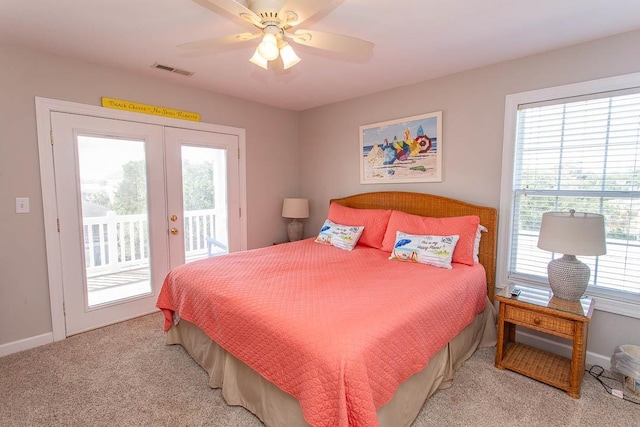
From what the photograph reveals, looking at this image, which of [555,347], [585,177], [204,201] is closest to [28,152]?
[204,201]

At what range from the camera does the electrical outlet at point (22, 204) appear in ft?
7.78

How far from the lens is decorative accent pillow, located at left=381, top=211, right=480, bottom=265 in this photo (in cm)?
248

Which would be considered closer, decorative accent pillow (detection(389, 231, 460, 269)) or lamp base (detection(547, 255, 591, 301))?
lamp base (detection(547, 255, 591, 301))

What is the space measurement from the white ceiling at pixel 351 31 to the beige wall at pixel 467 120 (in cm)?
13

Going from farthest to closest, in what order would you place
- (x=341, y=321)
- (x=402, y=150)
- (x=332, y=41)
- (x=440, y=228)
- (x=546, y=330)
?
1. (x=402, y=150)
2. (x=440, y=228)
3. (x=546, y=330)
4. (x=332, y=41)
5. (x=341, y=321)

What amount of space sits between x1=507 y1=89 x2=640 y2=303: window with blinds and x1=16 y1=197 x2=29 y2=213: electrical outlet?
4.00m

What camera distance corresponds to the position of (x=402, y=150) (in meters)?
3.25

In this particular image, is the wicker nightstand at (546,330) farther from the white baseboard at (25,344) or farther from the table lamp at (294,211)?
the white baseboard at (25,344)

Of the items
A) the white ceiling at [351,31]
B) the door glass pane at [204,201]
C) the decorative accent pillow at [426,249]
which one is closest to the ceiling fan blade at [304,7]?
the white ceiling at [351,31]

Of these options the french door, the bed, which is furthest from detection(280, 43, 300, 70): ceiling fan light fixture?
the french door

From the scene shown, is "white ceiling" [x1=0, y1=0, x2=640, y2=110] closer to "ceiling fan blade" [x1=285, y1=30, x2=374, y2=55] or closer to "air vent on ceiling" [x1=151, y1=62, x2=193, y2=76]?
"air vent on ceiling" [x1=151, y1=62, x2=193, y2=76]

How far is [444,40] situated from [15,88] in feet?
10.7

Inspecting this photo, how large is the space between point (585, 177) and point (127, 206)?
12.8 feet

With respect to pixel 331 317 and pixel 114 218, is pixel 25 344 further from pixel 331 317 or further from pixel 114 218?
pixel 331 317
